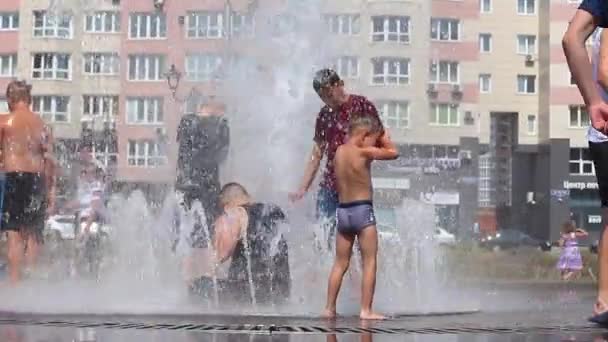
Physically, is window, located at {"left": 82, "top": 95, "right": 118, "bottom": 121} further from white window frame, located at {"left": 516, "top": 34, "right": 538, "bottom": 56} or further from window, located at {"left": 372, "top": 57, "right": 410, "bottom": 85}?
white window frame, located at {"left": 516, "top": 34, "right": 538, "bottom": 56}

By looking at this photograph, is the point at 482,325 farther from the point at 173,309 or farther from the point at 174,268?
the point at 174,268

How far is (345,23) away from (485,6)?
149 feet

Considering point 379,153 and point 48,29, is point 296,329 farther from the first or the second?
point 48,29

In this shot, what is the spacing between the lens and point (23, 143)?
346 inches

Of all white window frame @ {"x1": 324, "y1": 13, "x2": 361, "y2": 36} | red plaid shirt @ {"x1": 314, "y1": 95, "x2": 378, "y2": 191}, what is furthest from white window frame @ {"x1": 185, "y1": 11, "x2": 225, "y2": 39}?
red plaid shirt @ {"x1": 314, "y1": 95, "x2": 378, "y2": 191}

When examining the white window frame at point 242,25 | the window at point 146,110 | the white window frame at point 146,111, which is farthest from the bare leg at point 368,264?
the window at point 146,110

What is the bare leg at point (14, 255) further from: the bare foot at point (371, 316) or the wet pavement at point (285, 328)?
the bare foot at point (371, 316)

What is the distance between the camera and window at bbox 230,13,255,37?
12.8m

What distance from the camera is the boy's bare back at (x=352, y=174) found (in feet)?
21.5

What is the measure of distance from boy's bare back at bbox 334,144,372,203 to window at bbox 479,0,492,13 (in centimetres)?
5317

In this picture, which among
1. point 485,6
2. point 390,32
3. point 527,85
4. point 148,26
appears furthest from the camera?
point 527,85

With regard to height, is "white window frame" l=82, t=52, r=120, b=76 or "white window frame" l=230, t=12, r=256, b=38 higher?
"white window frame" l=82, t=52, r=120, b=76

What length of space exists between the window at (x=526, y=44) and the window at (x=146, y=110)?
117ft

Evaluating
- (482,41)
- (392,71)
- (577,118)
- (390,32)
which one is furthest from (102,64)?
(577,118)
